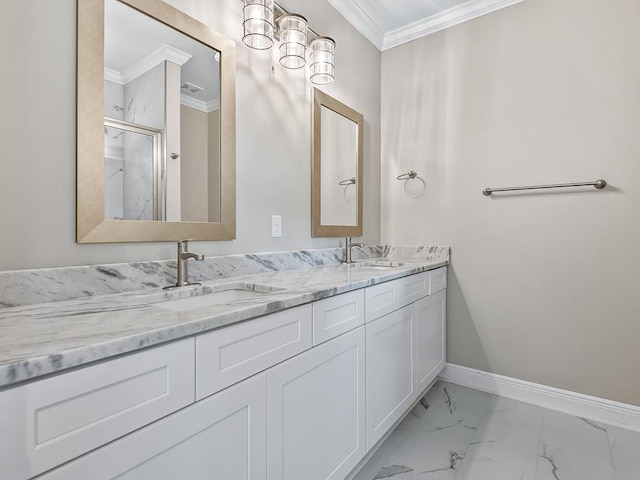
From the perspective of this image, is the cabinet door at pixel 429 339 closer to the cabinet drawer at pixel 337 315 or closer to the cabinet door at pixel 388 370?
the cabinet door at pixel 388 370

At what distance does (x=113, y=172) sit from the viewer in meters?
1.17

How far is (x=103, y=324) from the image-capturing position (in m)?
0.76

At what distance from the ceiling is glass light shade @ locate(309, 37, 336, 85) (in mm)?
462

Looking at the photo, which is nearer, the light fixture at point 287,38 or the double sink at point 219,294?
the double sink at point 219,294

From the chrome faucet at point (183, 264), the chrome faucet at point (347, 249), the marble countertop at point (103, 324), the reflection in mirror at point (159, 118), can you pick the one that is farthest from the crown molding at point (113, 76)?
the chrome faucet at point (347, 249)

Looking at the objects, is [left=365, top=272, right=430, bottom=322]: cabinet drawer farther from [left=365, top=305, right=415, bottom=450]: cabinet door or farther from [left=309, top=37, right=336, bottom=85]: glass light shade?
[left=309, top=37, right=336, bottom=85]: glass light shade

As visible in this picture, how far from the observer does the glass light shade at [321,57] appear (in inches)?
76.2

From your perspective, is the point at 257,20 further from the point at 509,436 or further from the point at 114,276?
the point at 509,436

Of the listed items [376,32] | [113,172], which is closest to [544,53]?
[376,32]

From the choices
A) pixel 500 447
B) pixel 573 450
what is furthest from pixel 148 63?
pixel 573 450

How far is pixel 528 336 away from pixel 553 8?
199 cm

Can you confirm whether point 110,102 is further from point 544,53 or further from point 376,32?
point 544,53

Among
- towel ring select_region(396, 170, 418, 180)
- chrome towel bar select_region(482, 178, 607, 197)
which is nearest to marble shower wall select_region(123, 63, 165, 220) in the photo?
towel ring select_region(396, 170, 418, 180)

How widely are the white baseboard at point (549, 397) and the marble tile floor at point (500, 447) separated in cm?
5
